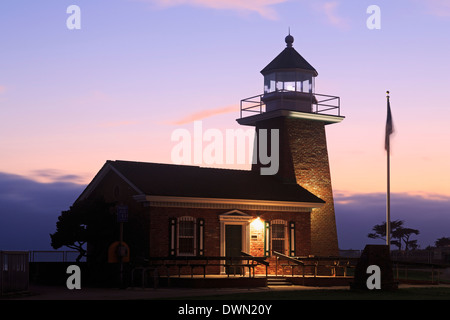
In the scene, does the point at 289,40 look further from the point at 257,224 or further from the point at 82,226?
the point at 82,226

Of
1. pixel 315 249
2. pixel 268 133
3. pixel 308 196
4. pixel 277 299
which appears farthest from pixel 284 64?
pixel 277 299

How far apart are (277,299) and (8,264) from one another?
26.6ft

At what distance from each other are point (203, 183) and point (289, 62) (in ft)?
27.8

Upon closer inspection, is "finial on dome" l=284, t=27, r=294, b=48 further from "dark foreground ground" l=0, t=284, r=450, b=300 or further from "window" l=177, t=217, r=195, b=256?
"dark foreground ground" l=0, t=284, r=450, b=300

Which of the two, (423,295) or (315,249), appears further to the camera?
(315,249)

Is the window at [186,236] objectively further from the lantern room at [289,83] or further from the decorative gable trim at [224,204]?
the lantern room at [289,83]

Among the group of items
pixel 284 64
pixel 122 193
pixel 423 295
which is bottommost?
pixel 423 295

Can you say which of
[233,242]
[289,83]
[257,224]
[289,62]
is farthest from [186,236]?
[289,62]

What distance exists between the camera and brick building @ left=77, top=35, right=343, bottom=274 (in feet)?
97.9

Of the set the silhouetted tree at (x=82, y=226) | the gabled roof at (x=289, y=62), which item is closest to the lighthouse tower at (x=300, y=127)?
the gabled roof at (x=289, y=62)

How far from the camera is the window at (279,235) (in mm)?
32469
